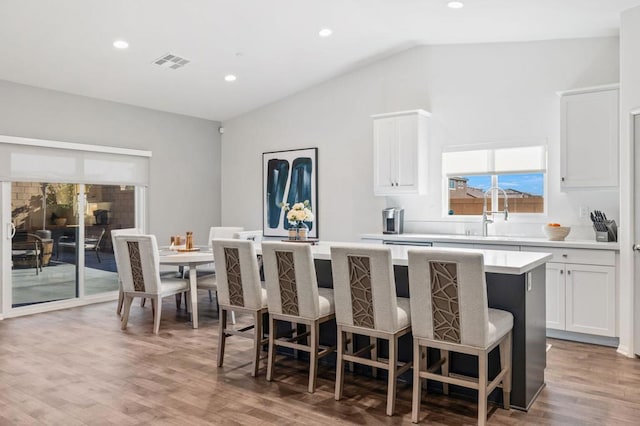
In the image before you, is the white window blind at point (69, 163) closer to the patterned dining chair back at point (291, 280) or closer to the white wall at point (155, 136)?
the white wall at point (155, 136)

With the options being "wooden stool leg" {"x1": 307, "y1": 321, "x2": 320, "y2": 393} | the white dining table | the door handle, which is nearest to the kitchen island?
"wooden stool leg" {"x1": 307, "y1": 321, "x2": 320, "y2": 393}

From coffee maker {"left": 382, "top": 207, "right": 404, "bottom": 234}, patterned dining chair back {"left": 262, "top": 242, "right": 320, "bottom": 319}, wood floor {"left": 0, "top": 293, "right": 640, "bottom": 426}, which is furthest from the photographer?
coffee maker {"left": 382, "top": 207, "right": 404, "bottom": 234}

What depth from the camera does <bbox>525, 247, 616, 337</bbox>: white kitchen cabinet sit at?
4219mm

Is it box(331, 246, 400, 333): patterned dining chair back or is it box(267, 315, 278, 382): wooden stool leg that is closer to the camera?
box(331, 246, 400, 333): patterned dining chair back

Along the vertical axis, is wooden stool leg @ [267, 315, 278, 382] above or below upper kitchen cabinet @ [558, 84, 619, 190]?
below

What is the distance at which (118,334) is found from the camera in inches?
188

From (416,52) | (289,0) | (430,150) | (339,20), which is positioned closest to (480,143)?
(430,150)

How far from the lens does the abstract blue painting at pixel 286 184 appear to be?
6.88 meters

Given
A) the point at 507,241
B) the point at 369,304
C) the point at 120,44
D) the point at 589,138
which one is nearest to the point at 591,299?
the point at 507,241

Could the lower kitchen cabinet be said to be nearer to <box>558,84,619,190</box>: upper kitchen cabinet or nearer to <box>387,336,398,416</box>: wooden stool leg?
<box>558,84,619,190</box>: upper kitchen cabinet

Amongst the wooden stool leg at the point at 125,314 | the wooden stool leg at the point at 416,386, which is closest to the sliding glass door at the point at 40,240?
the wooden stool leg at the point at 125,314

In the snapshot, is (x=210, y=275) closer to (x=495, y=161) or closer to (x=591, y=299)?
(x=495, y=161)

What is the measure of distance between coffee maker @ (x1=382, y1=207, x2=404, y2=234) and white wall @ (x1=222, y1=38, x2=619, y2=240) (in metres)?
0.28

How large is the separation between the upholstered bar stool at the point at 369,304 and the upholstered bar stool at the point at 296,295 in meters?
0.20
